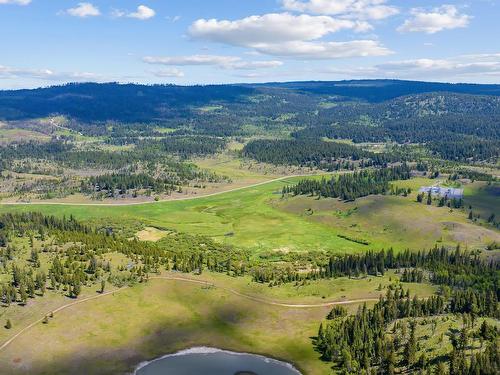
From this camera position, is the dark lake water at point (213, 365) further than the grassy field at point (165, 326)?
No

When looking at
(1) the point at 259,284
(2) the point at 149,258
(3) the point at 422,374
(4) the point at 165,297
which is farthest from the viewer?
(2) the point at 149,258

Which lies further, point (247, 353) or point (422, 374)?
point (247, 353)

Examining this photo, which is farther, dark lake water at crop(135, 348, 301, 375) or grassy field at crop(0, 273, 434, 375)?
grassy field at crop(0, 273, 434, 375)

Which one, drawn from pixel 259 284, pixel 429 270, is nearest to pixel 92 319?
pixel 259 284

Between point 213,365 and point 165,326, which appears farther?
point 165,326

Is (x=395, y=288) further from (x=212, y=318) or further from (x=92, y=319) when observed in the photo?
(x=92, y=319)
